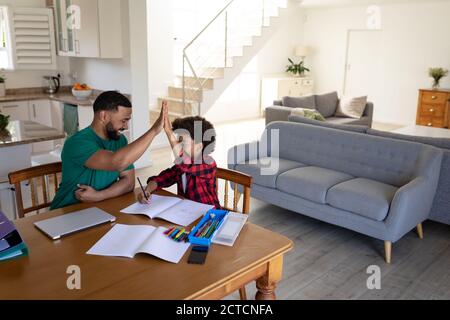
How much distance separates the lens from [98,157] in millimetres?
1841

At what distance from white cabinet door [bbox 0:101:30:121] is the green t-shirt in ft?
12.6

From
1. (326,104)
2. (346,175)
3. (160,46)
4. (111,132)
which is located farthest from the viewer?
(160,46)

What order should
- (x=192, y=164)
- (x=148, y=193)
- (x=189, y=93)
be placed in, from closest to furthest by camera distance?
(x=148, y=193), (x=192, y=164), (x=189, y=93)

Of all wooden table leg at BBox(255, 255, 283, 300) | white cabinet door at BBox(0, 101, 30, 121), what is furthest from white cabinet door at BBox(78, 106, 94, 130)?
wooden table leg at BBox(255, 255, 283, 300)

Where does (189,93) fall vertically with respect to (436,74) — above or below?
below

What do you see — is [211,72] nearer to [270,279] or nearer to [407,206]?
[407,206]

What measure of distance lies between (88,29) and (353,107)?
13.8 feet

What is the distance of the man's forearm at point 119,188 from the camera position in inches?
77.0

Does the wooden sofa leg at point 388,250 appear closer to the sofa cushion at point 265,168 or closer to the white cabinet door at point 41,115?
the sofa cushion at point 265,168

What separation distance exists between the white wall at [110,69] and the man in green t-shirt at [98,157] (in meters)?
3.12

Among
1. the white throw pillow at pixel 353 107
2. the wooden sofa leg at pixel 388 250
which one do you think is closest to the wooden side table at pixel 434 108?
the white throw pillow at pixel 353 107


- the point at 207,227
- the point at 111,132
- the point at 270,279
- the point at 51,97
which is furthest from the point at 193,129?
the point at 51,97

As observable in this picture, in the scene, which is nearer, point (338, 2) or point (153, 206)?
point (153, 206)
